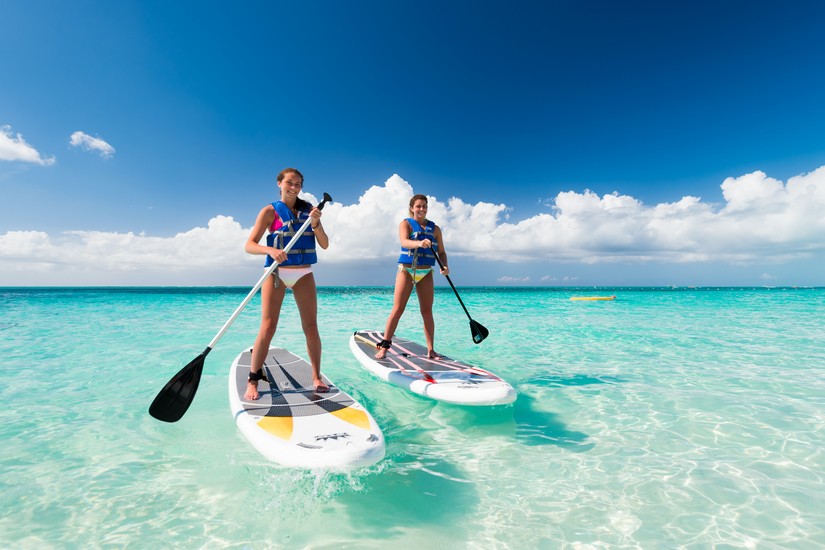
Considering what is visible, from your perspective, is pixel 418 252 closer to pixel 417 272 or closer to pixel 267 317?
pixel 417 272

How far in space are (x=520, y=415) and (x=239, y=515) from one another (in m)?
3.44

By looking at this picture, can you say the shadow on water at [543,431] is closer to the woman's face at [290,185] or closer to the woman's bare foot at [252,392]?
the woman's bare foot at [252,392]

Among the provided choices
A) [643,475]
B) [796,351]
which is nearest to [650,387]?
[643,475]

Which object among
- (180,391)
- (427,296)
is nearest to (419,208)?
(427,296)

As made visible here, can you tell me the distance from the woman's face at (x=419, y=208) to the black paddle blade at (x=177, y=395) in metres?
3.66

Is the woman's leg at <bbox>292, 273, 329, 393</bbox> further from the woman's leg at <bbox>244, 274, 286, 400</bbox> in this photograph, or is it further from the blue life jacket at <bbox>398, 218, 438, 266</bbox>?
the blue life jacket at <bbox>398, 218, 438, 266</bbox>

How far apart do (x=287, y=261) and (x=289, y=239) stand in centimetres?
28

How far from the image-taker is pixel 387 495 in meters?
3.19

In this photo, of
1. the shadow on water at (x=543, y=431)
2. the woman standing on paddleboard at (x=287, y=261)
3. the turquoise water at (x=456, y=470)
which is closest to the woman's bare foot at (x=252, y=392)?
the woman standing on paddleboard at (x=287, y=261)

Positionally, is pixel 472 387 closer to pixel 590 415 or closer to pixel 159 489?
pixel 590 415

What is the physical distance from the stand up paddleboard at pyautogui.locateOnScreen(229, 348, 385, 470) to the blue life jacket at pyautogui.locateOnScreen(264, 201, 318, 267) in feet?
5.14

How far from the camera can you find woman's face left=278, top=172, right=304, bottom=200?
464 cm

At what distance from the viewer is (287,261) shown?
179 inches

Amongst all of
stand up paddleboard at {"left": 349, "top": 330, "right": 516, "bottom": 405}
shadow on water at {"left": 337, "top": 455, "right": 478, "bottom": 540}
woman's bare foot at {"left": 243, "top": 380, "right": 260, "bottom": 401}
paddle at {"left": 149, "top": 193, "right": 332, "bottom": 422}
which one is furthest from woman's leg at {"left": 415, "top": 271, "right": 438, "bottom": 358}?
shadow on water at {"left": 337, "top": 455, "right": 478, "bottom": 540}
